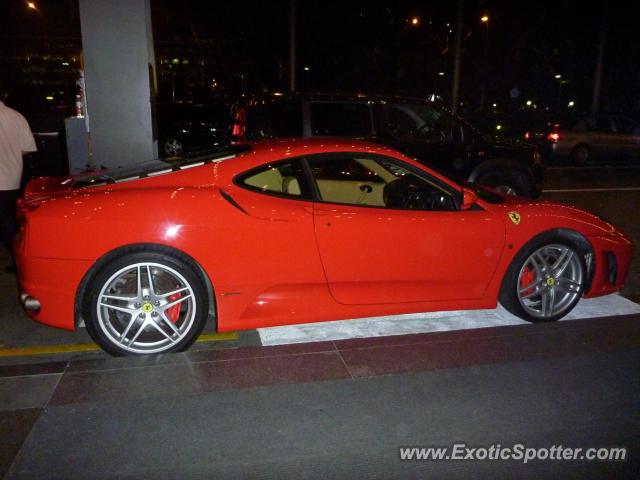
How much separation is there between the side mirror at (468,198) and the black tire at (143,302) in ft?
6.45

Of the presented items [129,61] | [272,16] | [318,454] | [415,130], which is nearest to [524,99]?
[272,16]

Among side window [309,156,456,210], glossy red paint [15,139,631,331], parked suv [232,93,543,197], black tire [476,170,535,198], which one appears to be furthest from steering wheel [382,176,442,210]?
black tire [476,170,535,198]

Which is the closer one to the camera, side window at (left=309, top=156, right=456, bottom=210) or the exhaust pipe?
the exhaust pipe

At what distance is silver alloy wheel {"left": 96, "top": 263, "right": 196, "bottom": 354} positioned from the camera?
3.82 metres

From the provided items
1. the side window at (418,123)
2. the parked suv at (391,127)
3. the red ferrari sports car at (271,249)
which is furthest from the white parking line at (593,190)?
the red ferrari sports car at (271,249)

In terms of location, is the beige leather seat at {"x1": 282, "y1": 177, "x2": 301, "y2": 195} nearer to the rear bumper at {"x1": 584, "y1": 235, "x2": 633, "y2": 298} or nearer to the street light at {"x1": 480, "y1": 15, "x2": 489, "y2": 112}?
the rear bumper at {"x1": 584, "y1": 235, "x2": 633, "y2": 298}

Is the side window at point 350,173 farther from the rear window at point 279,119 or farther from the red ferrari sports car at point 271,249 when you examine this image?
the rear window at point 279,119

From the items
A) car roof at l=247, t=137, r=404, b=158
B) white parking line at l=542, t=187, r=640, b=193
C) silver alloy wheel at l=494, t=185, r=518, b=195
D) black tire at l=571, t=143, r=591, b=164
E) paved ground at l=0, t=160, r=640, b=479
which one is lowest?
white parking line at l=542, t=187, r=640, b=193

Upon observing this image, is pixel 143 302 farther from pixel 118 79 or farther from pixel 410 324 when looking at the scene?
pixel 118 79

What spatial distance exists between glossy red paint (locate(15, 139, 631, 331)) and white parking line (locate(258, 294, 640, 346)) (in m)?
0.28

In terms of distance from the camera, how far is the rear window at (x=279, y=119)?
780 cm

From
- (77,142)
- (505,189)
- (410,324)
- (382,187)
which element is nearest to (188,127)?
(77,142)

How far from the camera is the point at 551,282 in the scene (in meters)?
4.70

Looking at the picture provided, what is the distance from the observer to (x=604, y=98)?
26406 millimetres
